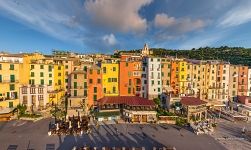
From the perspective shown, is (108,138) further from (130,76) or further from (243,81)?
(243,81)

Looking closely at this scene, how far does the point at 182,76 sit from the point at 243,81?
26418 mm

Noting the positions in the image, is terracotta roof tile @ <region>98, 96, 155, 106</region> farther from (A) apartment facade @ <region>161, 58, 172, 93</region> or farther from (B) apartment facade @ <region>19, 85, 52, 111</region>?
(B) apartment facade @ <region>19, 85, 52, 111</region>

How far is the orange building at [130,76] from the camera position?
6756 cm

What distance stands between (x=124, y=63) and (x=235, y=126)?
3659cm

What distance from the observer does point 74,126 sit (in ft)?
160

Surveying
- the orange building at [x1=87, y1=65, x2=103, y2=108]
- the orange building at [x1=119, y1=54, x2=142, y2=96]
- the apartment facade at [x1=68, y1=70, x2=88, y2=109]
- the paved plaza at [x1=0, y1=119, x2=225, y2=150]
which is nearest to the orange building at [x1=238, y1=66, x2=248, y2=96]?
the orange building at [x1=119, y1=54, x2=142, y2=96]

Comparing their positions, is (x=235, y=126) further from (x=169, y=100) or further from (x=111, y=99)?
(x=111, y=99)

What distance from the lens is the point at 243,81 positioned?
8150cm

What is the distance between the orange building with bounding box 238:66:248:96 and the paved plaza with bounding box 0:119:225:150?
139ft

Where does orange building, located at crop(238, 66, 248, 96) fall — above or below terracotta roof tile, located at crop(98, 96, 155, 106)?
above

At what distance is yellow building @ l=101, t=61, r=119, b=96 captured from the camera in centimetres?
6638

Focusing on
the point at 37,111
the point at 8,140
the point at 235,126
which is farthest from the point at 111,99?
the point at 235,126

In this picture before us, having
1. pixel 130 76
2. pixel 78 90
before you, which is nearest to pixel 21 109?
pixel 78 90

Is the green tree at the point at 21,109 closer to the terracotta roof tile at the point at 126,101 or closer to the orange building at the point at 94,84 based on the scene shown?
the orange building at the point at 94,84
